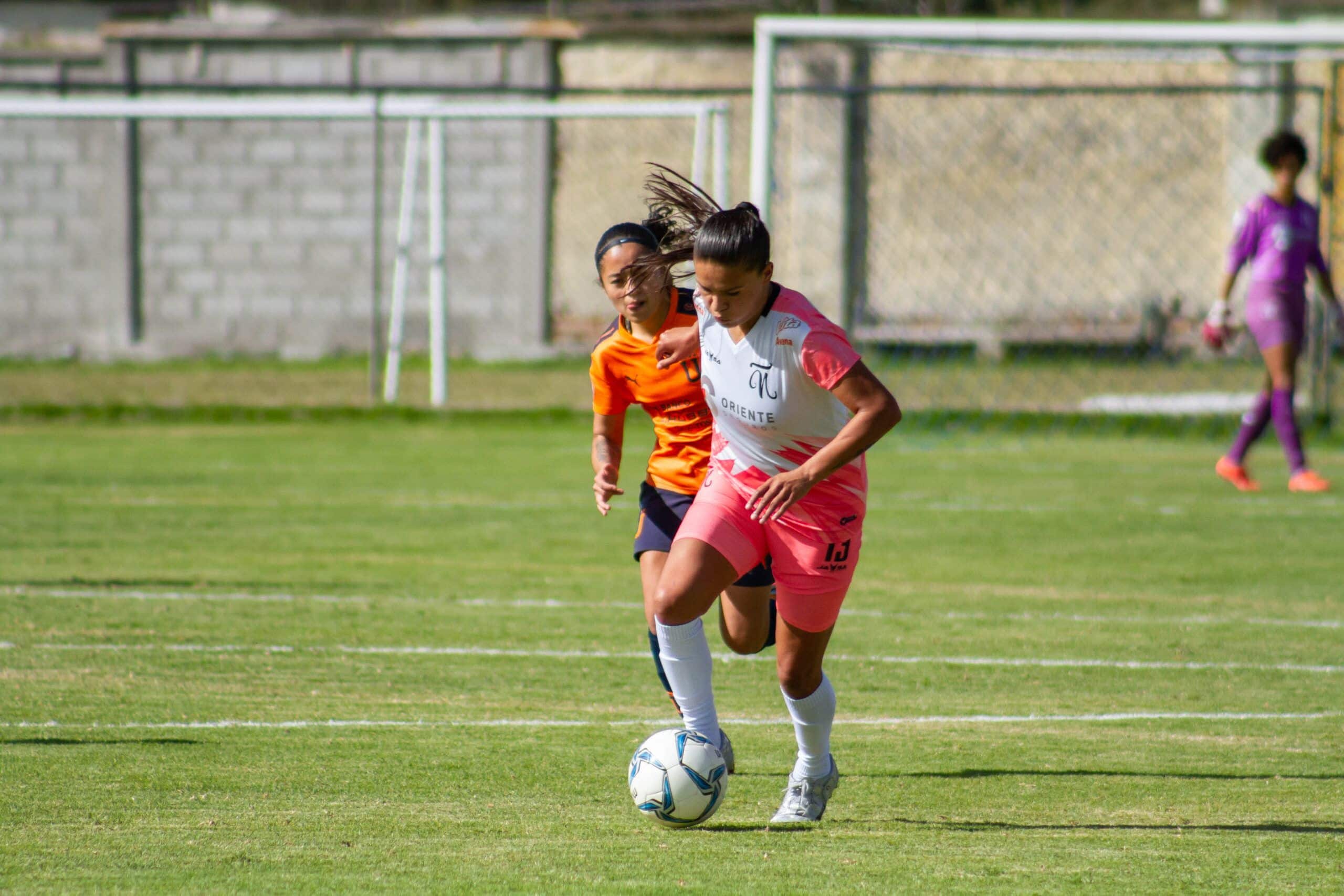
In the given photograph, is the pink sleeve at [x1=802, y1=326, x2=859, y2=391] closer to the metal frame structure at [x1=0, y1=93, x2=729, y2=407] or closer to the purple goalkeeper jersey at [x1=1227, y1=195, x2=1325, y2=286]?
the purple goalkeeper jersey at [x1=1227, y1=195, x2=1325, y2=286]

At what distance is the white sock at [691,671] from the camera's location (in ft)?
15.6

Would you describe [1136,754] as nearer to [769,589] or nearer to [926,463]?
[769,589]

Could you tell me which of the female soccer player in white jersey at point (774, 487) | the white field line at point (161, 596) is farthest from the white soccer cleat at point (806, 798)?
the white field line at point (161, 596)

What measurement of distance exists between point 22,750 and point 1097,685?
13.0 ft

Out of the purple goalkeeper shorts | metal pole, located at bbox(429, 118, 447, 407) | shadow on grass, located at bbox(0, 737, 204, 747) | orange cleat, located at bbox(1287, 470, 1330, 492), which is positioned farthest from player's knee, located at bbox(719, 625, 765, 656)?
metal pole, located at bbox(429, 118, 447, 407)

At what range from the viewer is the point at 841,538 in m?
4.71

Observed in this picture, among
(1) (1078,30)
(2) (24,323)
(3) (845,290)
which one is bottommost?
(2) (24,323)

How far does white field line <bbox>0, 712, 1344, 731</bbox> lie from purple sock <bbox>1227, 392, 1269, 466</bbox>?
6.04m

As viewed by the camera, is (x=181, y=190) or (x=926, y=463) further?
(x=181, y=190)

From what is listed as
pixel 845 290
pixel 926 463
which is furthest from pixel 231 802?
pixel 845 290

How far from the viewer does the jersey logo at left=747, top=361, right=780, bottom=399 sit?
182 inches

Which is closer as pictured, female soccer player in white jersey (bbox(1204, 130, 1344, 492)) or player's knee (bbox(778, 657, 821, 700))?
player's knee (bbox(778, 657, 821, 700))

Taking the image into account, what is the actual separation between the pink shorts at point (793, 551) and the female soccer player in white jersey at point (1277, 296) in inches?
301

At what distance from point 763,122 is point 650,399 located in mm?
7900
